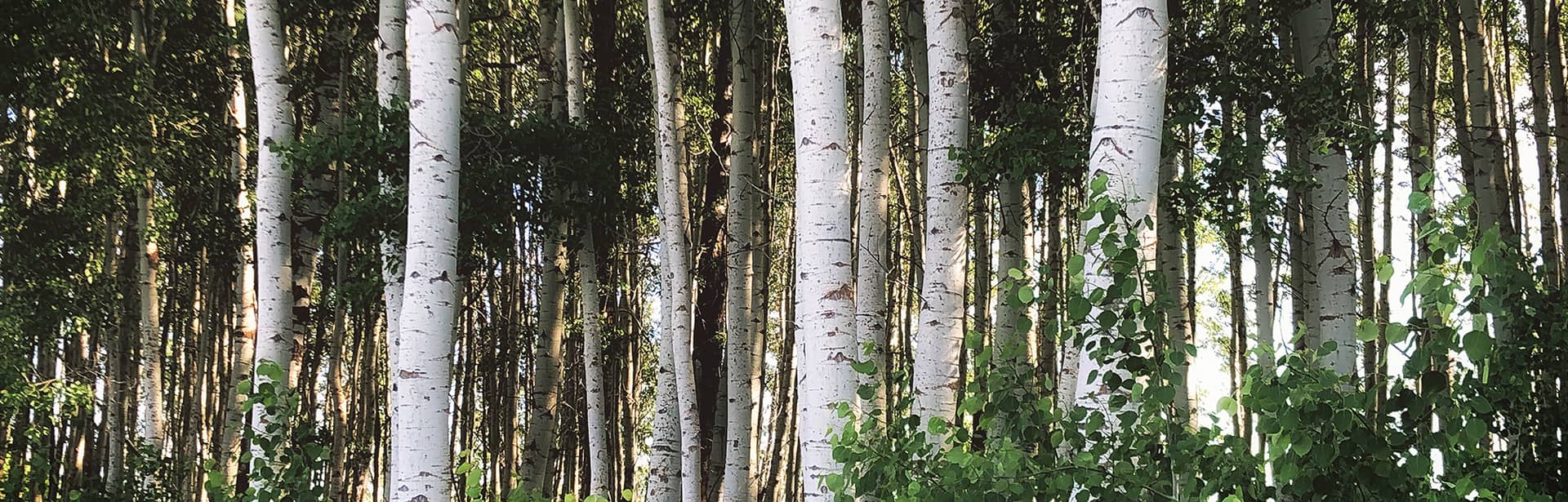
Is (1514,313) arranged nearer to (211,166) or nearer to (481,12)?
(481,12)

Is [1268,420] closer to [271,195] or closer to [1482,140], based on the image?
[271,195]

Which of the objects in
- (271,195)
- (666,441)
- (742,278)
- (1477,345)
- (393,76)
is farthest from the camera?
(742,278)

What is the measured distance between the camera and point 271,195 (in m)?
6.95

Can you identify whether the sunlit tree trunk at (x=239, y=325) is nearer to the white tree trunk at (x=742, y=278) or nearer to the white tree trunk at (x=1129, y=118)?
the white tree trunk at (x=742, y=278)

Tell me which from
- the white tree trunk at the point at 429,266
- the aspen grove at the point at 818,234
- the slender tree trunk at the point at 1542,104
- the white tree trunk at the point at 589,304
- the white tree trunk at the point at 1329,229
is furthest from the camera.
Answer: the slender tree trunk at the point at 1542,104

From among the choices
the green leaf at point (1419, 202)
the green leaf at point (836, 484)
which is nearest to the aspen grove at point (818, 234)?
the green leaf at point (836, 484)

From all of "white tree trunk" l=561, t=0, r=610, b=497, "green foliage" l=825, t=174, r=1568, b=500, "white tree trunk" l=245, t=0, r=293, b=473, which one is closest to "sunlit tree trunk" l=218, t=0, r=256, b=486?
"white tree trunk" l=245, t=0, r=293, b=473

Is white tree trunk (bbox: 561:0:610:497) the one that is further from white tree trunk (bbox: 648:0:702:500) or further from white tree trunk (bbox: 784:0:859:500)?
white tree trunk (bbox: 784:0:859:500)

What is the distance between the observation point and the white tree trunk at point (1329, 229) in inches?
258

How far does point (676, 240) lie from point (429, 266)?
2.67 m

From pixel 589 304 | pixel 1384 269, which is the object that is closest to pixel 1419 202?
pixel 1384 269

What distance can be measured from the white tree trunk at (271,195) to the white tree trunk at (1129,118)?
5.37 metres

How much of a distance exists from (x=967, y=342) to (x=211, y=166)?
37.9 ft

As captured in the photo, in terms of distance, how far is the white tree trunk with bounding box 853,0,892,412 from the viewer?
18.2 feet
